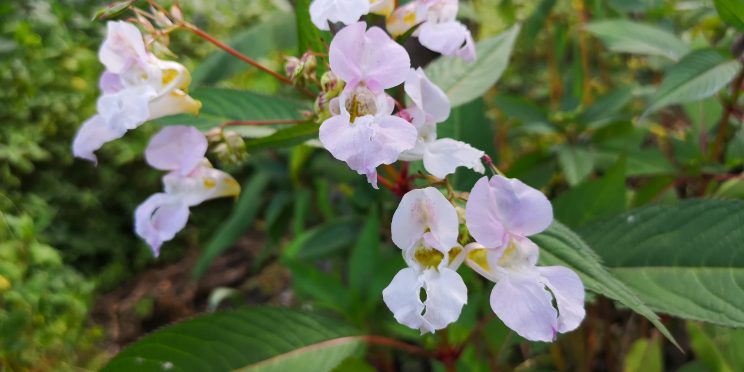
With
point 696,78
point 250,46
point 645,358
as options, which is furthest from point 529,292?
point 250,46

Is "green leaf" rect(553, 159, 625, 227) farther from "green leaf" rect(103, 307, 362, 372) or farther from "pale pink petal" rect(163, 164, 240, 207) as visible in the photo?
"pale pink petal" rect(163, 164, 240, 207)

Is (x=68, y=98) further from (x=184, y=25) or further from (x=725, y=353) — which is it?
(x=725, y=353)

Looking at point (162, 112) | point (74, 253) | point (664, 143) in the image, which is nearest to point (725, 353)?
point (664, 143)

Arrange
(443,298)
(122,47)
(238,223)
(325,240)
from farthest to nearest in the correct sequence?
(238,223), (325,240), (122,47), (443,298)

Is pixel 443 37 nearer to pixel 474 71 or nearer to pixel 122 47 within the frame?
pixel 474 71

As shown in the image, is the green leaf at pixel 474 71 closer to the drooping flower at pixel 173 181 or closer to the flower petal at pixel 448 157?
the flower petal at pixel 448 157

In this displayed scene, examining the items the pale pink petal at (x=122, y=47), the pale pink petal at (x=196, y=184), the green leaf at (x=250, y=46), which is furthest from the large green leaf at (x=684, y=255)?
the green leaf at (x=250, y=46)
